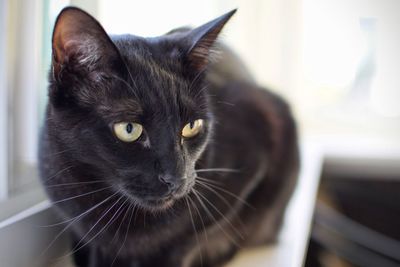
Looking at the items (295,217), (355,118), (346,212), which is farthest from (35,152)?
(355,118)

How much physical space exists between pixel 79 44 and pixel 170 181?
0.22 meters

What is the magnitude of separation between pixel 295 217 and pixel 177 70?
2.07 feet

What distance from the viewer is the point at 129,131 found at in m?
0.57

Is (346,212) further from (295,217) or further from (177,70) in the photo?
(177,70)

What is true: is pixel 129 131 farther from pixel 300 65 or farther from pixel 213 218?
pixel 300 65

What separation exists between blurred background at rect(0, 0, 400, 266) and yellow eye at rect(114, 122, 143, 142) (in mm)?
223

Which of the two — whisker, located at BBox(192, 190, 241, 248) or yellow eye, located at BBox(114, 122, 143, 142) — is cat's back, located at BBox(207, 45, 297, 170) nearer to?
whisker, located at BBox(192, 190, 241, 248)

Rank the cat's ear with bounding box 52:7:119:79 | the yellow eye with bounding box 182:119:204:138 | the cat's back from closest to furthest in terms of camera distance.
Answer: the cat's ear with bounding box 52:7:119:79
the yellow eye with bounding box 182:119:204:138
the cat's back

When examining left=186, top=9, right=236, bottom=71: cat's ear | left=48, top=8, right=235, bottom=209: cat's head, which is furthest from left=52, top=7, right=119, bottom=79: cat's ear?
left=186, top=9, right=236, bottom=71: cat's ear

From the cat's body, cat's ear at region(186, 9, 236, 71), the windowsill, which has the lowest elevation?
the windowsill

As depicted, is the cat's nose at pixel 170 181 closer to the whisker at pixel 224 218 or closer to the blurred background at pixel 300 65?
the whisker at pixel 224 218

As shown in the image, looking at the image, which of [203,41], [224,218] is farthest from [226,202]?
[203,41]

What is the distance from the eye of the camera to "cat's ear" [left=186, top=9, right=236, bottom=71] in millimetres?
585

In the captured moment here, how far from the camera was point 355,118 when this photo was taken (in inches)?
68.8
